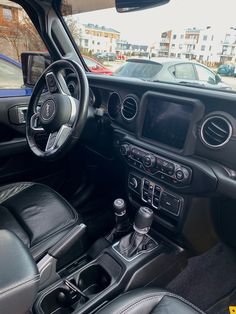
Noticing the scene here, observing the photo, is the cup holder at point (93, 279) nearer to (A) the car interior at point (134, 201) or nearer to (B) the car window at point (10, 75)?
(A) the car interior at point (134, 201)

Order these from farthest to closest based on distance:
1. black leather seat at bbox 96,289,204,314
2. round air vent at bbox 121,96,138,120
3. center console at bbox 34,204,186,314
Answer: round air vent at bbox 121,96,138,120 < center console at bbox 34,204,186,314 < black leather seat at bbox 96,289,204,314

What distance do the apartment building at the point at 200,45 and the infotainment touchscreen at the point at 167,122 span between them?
0.34 metres

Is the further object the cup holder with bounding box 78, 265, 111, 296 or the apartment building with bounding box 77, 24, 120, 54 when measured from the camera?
the apartment building with bounding box 77, 24, 120, 54

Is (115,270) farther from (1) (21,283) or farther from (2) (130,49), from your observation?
(2) (130,49)

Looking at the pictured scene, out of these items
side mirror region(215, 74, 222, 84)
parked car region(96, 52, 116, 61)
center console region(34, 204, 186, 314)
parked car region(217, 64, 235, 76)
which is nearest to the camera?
center console region(34, 204, 186, 314)

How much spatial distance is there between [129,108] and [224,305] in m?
1.15

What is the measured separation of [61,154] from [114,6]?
866 mm

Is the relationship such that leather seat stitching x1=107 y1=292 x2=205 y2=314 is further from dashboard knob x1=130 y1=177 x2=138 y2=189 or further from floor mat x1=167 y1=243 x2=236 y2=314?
dashboard knob x1=130 y1=177 x2=138 y2=189

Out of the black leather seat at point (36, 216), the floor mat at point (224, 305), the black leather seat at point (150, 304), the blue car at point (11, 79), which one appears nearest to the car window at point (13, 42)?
the blue car at point (11, 79)

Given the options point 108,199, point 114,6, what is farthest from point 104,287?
point 114,6

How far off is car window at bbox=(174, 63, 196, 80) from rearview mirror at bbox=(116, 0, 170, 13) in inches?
19.1

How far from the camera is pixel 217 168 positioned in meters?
1.14

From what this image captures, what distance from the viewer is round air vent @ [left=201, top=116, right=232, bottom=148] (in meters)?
1.08

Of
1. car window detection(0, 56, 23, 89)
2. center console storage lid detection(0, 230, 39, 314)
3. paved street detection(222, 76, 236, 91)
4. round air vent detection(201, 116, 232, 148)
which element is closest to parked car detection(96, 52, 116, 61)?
car window detection(0, 56, 23, 89)
